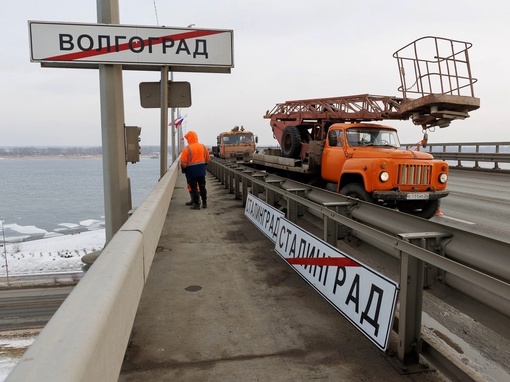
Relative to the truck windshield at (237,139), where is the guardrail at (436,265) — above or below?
below

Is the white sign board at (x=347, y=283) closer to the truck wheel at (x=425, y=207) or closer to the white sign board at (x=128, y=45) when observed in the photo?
the white sign board at (x=128, y=45)

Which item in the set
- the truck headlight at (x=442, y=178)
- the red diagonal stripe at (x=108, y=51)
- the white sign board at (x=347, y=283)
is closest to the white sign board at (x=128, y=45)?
the red diagonal stripe at (x=108, y=51)

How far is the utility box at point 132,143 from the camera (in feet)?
20.2

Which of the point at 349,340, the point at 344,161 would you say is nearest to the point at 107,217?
the point at 349,340

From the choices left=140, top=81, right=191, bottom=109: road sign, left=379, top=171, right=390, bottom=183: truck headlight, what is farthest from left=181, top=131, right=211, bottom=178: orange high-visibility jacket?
left=379, top=171, right=390, bottom=183: truck headlight

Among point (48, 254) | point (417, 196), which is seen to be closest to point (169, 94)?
point (417, 196)

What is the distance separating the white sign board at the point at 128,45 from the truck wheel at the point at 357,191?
3.65 metres

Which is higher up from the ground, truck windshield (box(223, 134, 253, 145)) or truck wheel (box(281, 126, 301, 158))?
truck windshield (box(223, 134, 253, 145))

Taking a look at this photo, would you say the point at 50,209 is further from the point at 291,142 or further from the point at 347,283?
the point at 347,283

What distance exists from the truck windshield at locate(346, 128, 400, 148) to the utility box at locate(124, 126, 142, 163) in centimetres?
508

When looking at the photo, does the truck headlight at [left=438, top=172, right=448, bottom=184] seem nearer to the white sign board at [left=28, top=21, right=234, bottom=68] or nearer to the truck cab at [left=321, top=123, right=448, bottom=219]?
the truck cab at [left=321, top=123, right=448, bottom=219]

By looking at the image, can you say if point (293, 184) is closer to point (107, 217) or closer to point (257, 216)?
point (257, 216)

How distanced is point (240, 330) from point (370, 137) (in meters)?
6.90

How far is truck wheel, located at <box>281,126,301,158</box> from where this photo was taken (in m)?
12.5
